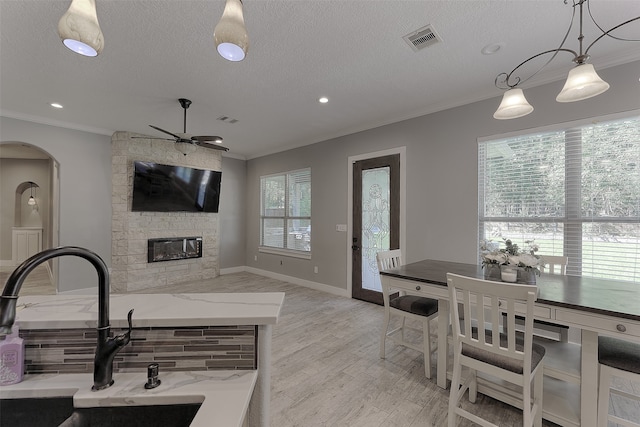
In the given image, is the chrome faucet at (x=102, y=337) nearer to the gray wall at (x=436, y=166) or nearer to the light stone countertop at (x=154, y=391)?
the light stone countertop at (x=154, y=391)

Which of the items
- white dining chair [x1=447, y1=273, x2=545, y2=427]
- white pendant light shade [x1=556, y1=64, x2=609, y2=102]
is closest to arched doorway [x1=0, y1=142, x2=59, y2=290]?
white dining chair [x1=447, y1=273, x2=545, y2=427]

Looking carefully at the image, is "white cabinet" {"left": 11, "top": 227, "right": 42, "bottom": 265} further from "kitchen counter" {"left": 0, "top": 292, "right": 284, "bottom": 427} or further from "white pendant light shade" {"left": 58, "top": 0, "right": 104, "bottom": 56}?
"white pendant light shade" {"left": 58, "top": 0, "right": 104, "bottom": 56}

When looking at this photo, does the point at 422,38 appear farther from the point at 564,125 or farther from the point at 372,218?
the point at 372,218

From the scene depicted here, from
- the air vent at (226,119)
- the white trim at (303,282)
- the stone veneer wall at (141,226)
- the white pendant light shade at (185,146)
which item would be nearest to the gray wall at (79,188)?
the stone veneer wall at (141,226)

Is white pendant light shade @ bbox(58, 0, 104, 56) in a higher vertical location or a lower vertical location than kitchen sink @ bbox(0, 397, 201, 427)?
higher

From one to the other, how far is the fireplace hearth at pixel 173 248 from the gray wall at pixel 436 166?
7.47 feet

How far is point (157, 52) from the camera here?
2418 millimetres

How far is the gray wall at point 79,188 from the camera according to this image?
4223 mm

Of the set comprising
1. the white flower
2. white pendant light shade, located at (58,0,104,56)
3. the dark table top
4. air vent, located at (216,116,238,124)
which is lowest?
the dark table top

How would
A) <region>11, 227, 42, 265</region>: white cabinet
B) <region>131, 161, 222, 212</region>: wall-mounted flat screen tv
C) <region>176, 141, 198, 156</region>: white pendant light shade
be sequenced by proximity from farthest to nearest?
<region>11, 227, 42, 265</region>: white cabinet → <region>131, 161, 222, 212</region>: wall-mounted flat screen tv → <region>176, 141, 198, 156</region>: white pendant light shade

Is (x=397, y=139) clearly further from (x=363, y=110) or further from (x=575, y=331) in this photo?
(x=575, y=331)

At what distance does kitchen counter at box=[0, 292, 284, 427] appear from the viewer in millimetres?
751

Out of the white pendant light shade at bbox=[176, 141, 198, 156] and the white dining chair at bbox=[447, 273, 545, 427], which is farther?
the white pendant light shade at bbox=[176, 141, 198, 156]

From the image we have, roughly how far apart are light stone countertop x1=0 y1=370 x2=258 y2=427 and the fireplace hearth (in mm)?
4711
